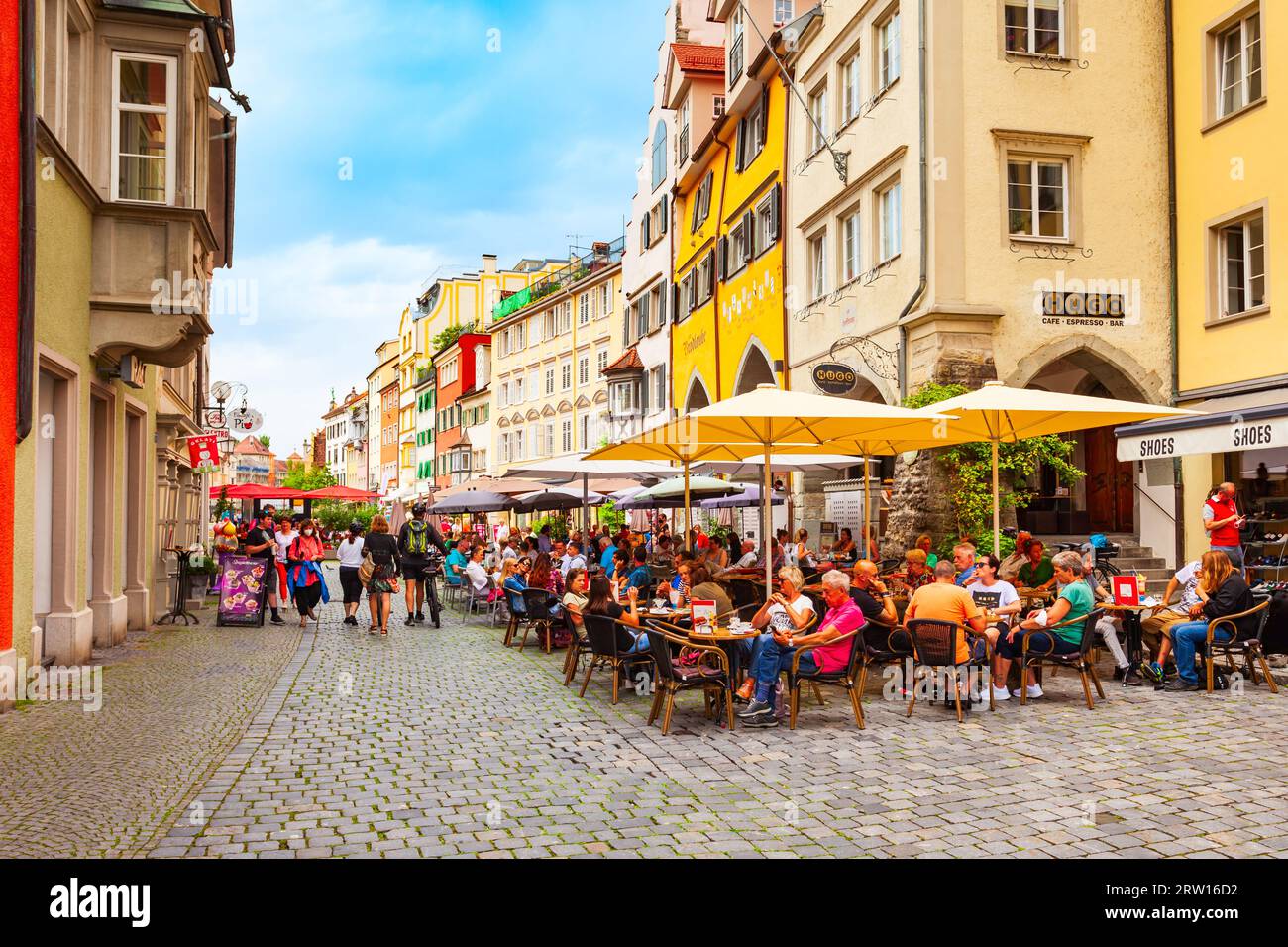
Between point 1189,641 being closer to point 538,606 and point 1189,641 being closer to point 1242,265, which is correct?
point 538,606

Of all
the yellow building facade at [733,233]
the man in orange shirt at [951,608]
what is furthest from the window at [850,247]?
the man in orange shirt at [951,608]

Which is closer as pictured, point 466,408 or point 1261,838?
point 1261,838

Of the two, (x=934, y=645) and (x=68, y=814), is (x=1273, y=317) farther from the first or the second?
(x=68, y=814)

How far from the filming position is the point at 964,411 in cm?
1251

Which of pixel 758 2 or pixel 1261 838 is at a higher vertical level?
pixel 758 2

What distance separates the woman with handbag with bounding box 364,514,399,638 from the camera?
1666 cm

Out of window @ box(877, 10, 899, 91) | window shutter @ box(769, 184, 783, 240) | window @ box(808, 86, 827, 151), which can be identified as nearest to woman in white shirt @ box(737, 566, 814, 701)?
window @ box(877, 10, 899, 91)

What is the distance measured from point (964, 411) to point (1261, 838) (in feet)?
24.3

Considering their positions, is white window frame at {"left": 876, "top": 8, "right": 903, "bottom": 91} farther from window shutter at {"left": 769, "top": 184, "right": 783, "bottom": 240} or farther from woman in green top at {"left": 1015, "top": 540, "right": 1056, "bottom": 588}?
woman in green top at {"left": 1015, "top": 540, "right": 1056, "bottom": 588}

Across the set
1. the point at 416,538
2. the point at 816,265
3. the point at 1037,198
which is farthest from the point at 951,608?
the point at 816,265

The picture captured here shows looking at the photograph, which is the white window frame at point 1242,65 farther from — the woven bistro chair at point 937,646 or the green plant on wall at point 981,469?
the woven bistro chair at point 937,646

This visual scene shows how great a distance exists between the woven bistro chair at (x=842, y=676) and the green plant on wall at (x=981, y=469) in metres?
8.55

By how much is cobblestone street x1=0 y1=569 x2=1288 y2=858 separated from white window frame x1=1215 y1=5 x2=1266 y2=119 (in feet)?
36.6
